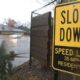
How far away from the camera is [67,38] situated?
9.69 ft

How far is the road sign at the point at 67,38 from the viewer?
2.86 meters

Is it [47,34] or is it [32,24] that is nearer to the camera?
[47,34]

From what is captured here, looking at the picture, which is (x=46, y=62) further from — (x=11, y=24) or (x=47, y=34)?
(x=11, y=24)

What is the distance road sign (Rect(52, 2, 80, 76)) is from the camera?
286cm

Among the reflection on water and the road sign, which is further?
the reflection on water

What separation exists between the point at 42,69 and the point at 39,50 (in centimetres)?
57

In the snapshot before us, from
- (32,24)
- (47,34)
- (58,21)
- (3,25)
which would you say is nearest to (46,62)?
(47,34)

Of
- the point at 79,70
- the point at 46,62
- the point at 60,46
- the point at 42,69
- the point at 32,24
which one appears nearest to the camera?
the point at 79,70

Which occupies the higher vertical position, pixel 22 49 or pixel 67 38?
pixel 67 38

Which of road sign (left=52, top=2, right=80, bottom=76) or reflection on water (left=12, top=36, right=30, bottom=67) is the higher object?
road sign (left=52, top=2, right=80, bottom=76)

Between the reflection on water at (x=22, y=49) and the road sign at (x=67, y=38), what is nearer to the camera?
the road sign at (x=67, y=38)

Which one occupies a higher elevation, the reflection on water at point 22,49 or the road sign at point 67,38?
the road sign at point 67,38

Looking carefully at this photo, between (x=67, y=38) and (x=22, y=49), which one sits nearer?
(x=67, y=38)

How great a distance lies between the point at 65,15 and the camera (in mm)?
2994
